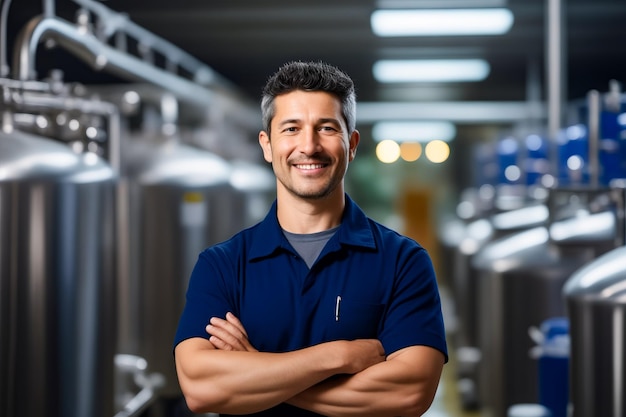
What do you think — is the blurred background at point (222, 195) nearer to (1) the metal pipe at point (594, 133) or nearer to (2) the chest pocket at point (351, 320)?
(1) the metal pipe at point (594, 133)

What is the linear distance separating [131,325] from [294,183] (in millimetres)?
4528

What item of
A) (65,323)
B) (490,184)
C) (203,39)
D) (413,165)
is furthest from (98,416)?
(413,165)

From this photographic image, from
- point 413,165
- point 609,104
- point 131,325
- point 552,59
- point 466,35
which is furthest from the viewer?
point 413,165

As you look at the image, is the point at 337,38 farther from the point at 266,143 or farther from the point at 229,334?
the point at 229,334

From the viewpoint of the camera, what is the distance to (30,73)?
429cm

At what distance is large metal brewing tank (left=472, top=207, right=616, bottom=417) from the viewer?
578 cm

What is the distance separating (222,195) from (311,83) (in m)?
4.72

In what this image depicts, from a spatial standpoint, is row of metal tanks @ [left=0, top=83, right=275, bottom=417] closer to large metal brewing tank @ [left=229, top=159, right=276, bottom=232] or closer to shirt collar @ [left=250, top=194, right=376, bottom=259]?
shirt collar @ [left=250, top=194, right=376, bottom=259]

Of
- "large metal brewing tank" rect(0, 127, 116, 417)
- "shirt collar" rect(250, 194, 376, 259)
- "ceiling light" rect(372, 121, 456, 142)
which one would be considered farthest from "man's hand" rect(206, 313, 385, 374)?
"ceiling light" rect(372, 121, 456, 142)

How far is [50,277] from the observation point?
3.79 meters

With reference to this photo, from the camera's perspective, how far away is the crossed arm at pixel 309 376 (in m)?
2.23

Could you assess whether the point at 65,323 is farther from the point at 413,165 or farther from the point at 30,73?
the point at 413,165

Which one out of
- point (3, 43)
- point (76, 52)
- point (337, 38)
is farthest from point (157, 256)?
point (337, 38)

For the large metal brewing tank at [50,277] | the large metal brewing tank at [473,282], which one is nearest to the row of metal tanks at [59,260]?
the large metal brewing tank at [50,277]
